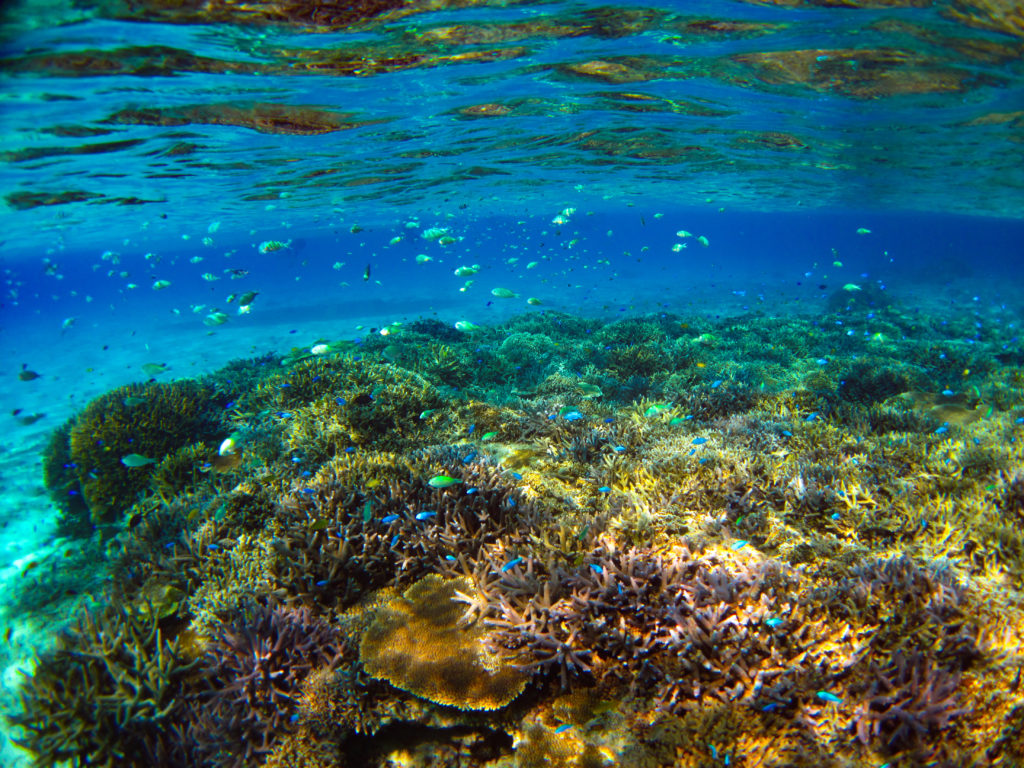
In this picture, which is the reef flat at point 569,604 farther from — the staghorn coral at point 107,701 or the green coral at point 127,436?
the green coral at point 127,436

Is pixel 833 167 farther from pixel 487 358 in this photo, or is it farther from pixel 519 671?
pixel 519 671

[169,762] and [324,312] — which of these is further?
[324,312]

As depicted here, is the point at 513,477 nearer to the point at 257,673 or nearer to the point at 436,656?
the point at 436,656

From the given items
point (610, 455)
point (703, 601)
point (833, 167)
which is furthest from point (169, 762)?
point (833, 167)

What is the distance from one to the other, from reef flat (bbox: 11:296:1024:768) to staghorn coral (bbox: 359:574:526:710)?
19 millimetres

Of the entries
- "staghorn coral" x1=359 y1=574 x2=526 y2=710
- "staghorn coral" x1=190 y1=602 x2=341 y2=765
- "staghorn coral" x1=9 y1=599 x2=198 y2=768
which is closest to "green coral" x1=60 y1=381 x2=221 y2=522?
"staghorn coral" x1=9 y1=599 x2=198 y2=768

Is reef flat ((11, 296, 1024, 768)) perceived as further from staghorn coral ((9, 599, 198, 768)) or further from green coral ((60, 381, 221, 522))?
green coral ((60, 381, 221, 522))

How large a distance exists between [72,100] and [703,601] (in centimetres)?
1995

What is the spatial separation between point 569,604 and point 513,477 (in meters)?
2.27

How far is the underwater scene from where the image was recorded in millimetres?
3637

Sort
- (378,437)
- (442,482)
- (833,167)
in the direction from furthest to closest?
(833,167)
(378,437)
(442,482)

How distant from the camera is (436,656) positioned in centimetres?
394

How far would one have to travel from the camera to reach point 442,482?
511cm

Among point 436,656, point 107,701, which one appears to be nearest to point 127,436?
point 107,701
